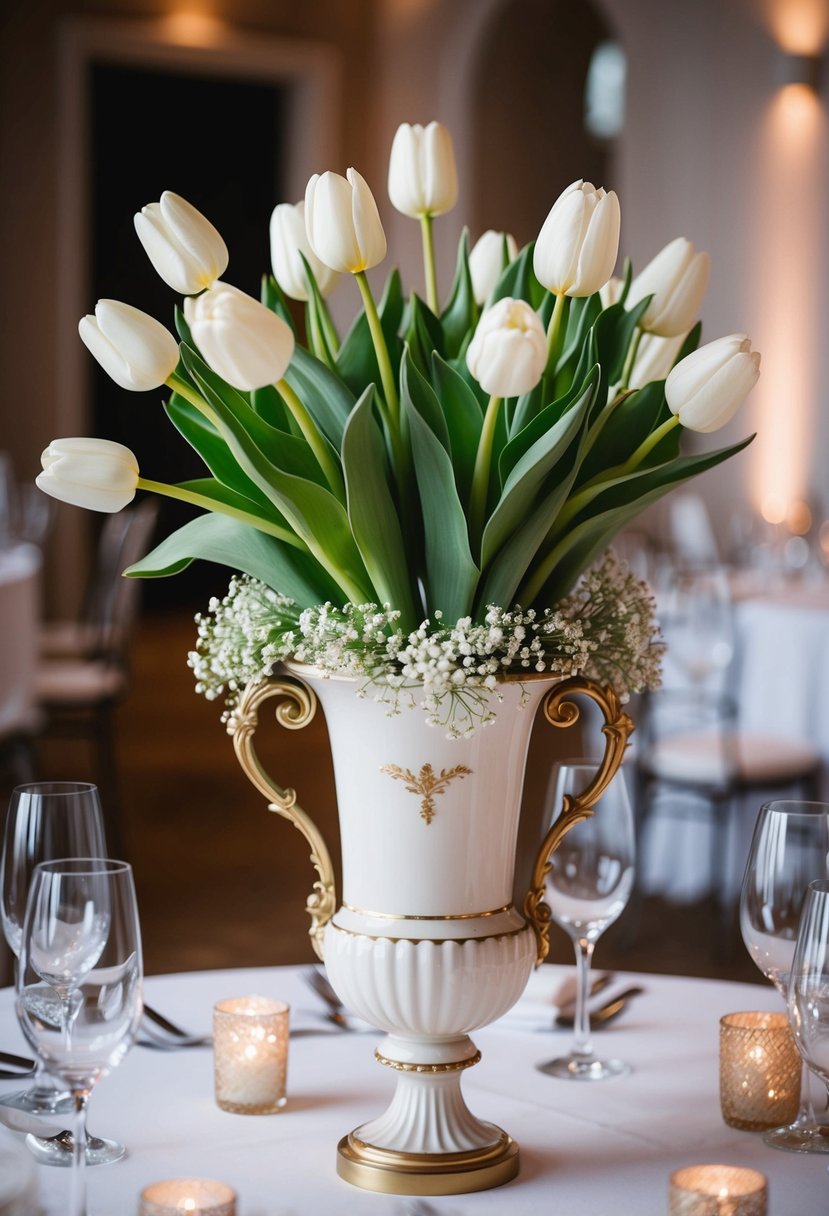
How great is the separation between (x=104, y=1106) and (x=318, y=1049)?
22 centimetres

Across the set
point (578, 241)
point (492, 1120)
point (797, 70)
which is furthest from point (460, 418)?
point (797, 70)

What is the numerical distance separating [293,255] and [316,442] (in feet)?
0.73

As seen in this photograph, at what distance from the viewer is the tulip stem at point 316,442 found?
103cm

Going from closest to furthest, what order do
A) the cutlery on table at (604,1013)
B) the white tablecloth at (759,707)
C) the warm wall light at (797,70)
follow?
1. the cutlery on table at (604,1013)
2. the white tablecloth at (759,707)
3. the warm wall light at (797,70)

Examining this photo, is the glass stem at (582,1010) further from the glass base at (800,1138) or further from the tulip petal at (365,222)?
the tulip petal at (365,222)

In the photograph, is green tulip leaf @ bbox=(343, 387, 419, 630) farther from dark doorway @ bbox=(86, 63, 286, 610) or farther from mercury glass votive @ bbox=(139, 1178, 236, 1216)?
dark doorway @ bbox=(86, 63, 286, 610)

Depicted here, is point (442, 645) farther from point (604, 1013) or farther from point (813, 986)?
point (604, 1013)

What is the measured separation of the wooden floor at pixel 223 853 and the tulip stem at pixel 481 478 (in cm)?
265

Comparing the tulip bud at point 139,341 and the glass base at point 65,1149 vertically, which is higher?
the tulip bud at point 139,341

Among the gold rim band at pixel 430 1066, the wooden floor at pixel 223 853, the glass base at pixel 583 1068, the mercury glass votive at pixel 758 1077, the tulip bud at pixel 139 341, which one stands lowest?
the wooden floor at pixel 223 853

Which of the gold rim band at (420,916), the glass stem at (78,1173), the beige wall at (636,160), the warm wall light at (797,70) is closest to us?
the glass stem at (78,1173)

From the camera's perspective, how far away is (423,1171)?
41.9 inches

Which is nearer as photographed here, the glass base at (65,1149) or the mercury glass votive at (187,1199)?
the mercury glass votive at (187,1199)

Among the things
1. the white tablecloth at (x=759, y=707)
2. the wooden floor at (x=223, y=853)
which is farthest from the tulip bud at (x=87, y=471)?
the white tablecloth at (x=759, y=707)
